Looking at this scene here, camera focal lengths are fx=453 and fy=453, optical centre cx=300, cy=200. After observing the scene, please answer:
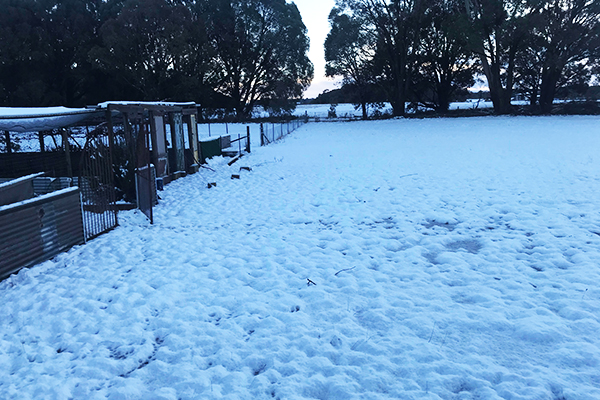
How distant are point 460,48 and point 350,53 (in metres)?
11.8

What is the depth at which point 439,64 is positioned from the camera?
170ft

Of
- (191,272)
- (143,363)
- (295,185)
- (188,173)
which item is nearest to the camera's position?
(143,363)

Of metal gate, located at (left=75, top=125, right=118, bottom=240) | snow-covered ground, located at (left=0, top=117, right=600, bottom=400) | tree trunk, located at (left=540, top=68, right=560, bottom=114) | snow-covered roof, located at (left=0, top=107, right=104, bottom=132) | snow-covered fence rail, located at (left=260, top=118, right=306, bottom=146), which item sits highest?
tree trunk, located at (left=540, top=68, right=560, bottom=114)

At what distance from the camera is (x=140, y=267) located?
23.0 feet

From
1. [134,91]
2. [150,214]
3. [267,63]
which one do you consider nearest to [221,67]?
[267,63]

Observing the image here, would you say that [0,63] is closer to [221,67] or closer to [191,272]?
[221,67]

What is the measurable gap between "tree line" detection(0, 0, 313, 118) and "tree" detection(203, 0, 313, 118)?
0.12 metres

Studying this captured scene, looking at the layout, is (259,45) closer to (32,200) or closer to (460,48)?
(460,48)

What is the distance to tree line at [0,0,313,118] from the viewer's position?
43.2 meters

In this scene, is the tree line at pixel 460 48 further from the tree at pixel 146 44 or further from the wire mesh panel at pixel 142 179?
the wire mesh panel at pixel 142 179

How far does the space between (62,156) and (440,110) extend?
45.4m

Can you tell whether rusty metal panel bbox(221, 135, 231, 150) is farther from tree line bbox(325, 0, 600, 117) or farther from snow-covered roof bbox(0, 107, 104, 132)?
tree line bbox(325, 0, 600, 117)

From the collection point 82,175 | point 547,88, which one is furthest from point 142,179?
point 547,88

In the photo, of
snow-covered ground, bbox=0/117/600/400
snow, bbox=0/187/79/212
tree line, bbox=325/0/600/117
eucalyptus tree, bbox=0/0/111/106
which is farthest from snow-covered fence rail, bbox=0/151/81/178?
tree line, bbox=325/0/600/117
